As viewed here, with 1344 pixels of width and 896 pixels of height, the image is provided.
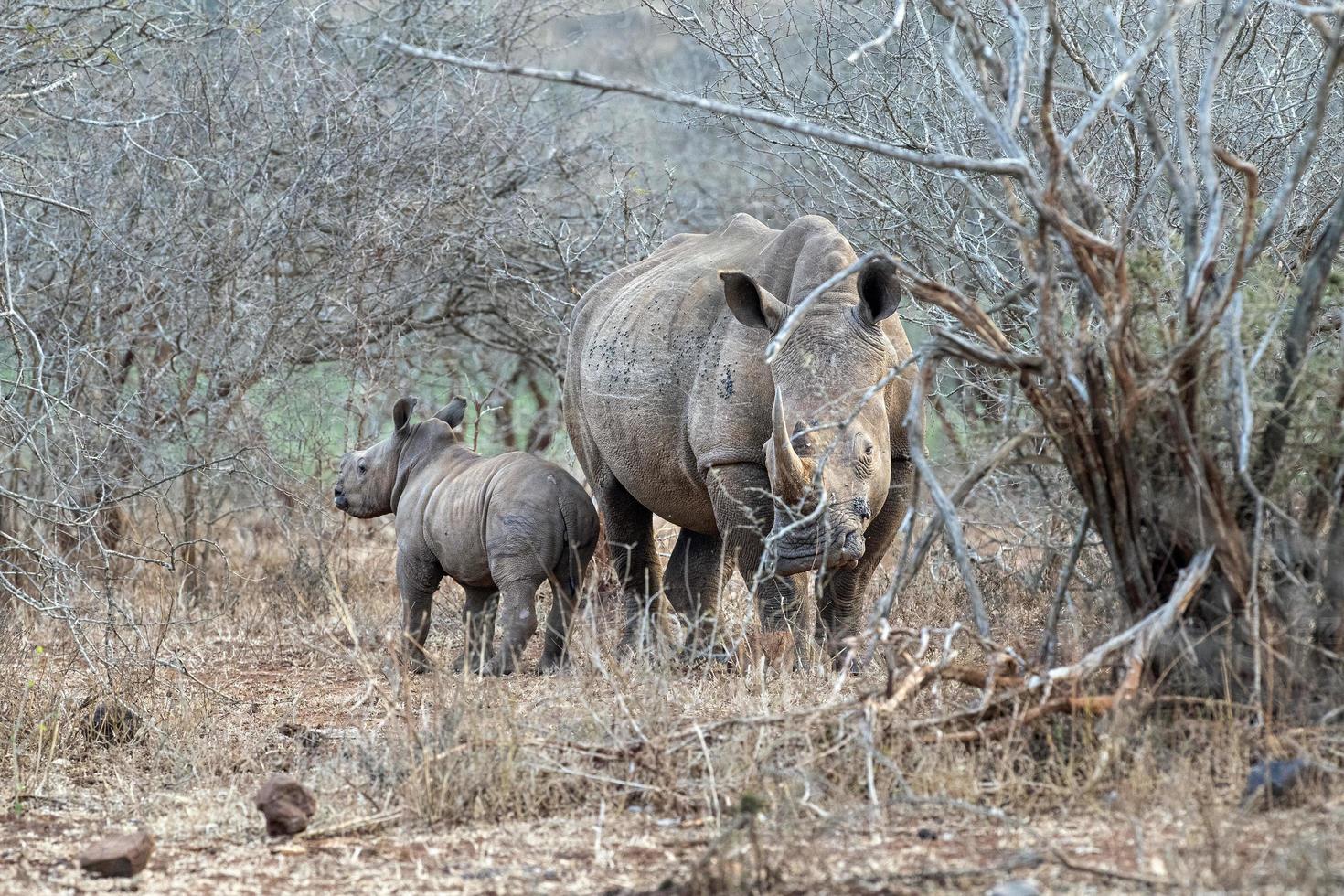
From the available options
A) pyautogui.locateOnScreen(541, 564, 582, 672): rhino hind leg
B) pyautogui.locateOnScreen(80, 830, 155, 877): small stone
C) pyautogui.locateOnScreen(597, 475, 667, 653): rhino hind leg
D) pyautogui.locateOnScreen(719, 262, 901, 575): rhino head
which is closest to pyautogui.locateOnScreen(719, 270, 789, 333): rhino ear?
pyautogui.locateOnScreen(719, 262, 901, 575): rhino head

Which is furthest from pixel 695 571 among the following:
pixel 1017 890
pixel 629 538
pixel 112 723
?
pixel 1017 890

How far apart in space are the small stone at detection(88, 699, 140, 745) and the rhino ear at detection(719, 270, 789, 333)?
2632 mm

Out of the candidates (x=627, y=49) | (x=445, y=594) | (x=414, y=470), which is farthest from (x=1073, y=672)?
(x=627, y=49)

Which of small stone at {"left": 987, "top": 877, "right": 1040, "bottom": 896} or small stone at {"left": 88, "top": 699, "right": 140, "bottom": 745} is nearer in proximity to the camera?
small stone at {"left": 987, "top": 877, "right": 1040, "bottom": 896}

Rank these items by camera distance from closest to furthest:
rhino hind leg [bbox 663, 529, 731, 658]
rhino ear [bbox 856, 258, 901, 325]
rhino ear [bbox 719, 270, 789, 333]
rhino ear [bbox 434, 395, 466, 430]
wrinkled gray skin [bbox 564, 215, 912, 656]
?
wrinkled gray skin [bbox 564, 215, 912, 656] < rhino ear [bbox 856, 258, 901, 325] < rhino ear [bbox 719, 270, 789, 333] < rhino hind leg [bbox 663, 529, 731, 658] < rhino ear [bbox 434, 395, 466, 430]

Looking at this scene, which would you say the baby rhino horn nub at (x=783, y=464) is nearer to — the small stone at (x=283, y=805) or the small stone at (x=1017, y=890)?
the small stone at (x=283, y=805)

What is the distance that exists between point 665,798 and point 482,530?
3254 millimetres

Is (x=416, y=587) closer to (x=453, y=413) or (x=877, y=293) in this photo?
(x=453, y=413)

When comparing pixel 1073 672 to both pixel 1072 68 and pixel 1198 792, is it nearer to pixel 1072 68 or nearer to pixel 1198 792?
pixel 1198 792

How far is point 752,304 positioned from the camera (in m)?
6.71

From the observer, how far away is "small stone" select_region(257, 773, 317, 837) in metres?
4.46

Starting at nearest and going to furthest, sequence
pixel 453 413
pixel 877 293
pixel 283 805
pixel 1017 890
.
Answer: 1. pixel 1017 890
2. pixel 283 805
3. pixel 877 293
4. pixel 453 413

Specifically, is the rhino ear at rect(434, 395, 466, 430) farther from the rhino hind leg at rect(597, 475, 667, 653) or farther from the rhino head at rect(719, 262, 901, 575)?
the rhino head at rect(719, 262, 901, 575)

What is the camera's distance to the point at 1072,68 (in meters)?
9.31
